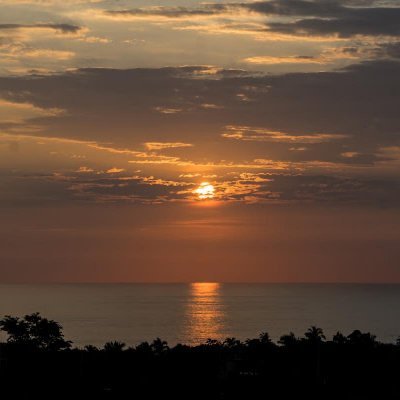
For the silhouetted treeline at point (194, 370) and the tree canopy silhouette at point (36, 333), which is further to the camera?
the tree canopy silhouette at point (36, 333)

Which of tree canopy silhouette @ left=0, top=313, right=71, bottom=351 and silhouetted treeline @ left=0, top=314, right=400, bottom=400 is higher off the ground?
tree canopy silhouette @ left=0, top=313, right=71, bottom=351

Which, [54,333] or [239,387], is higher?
[54,333]

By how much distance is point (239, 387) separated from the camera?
2601 inches

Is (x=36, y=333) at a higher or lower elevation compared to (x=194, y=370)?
higher

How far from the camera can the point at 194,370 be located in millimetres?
68375

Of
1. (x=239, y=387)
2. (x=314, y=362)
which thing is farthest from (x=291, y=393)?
(x=314, y=362)

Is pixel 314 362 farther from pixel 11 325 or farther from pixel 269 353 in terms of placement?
pixel 11 325

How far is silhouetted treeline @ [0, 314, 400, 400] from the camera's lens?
6556 centimetres

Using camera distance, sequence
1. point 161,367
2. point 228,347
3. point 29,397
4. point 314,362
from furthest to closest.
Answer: point 228,347 < point 314,362 < point 161,367 < point 29,397

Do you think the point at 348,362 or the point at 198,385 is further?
the point at 348,362

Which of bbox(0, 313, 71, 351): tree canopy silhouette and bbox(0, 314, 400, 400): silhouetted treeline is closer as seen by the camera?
bbox(0, 314, 400, 400): silhouetted treeline

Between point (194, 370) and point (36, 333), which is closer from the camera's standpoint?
point (194, 370)

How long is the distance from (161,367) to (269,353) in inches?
404

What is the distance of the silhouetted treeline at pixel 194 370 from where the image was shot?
6556 cm
